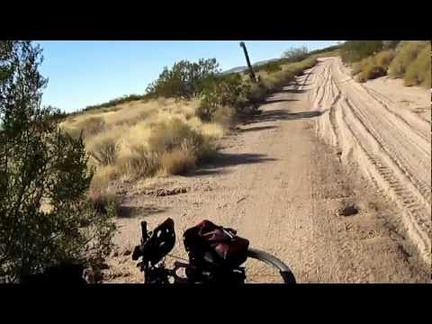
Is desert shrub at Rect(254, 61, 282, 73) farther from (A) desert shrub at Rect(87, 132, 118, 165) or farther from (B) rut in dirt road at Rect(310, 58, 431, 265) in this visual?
(A) desert shrub at Rect(87, 132, 118, 165)

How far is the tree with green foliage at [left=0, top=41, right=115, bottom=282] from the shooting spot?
3.86 metres

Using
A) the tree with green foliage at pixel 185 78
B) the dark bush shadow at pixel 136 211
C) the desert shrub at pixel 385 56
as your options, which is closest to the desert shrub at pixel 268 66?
the tree with green foliage at pixel 185 78

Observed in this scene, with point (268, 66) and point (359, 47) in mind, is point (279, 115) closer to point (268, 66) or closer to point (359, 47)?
point (268, 66)

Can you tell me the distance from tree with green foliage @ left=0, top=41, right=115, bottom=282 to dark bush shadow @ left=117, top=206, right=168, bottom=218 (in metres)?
1.77

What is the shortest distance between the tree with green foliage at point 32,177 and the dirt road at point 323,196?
0.86m

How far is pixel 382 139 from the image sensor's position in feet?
26.9

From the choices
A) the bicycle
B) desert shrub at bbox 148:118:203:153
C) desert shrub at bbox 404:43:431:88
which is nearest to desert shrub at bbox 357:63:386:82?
desert shrub at bbox 404:43:431:88

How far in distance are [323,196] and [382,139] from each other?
6.93 ft

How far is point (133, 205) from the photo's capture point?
21.5 ft

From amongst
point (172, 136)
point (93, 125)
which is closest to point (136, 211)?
point (93, 125)

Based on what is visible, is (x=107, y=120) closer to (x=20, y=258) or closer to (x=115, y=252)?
(x=115, y=252)

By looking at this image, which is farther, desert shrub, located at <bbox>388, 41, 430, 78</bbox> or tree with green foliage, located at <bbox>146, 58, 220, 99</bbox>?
tree with green foliage, located at <bbox>146, 58, 220, 99</bbox>

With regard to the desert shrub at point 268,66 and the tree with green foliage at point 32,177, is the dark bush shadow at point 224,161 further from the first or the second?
A: the tree with green foliage at point 32,177

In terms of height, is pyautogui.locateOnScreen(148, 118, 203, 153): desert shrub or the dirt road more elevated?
pyautogui.locateOnScreen(148, 118, 203, 153): desert shrub
